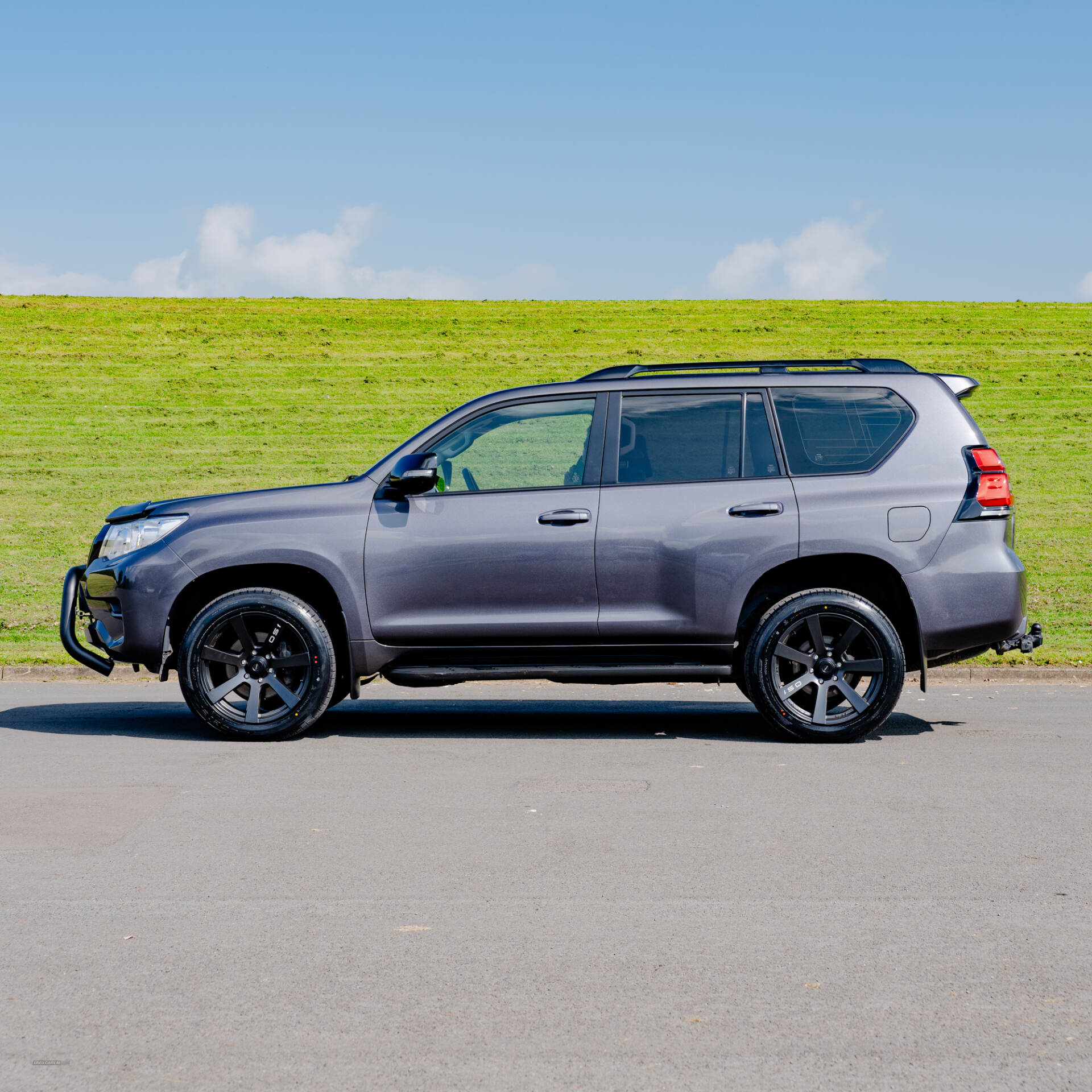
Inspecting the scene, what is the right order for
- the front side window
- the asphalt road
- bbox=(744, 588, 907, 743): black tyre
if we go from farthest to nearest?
the front side window, bbox=(744, 588, 907, 743): black tyre, the asphalt road

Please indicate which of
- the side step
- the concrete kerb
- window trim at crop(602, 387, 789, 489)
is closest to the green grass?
the concrete kerb

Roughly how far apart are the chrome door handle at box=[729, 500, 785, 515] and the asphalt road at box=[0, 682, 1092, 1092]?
134 cm

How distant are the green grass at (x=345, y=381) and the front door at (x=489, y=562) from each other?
5605 millimetres

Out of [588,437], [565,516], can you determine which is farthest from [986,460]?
[565,516]

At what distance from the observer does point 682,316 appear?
42031mm

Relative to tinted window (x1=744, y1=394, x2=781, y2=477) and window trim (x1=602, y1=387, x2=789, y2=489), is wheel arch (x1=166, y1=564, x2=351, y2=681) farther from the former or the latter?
tinted window (x1=744, y1=394, x2=781, y2=477)

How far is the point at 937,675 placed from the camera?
11492 mm

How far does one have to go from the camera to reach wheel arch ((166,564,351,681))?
820 centimetres

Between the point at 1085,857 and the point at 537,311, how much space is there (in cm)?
3965

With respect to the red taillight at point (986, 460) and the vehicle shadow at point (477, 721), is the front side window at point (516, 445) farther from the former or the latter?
the red taillight at point (986, 460)

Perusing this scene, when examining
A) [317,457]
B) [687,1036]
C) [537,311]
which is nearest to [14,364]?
[317,457]

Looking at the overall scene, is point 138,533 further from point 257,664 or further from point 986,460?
point 986,460

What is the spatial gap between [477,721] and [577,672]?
1.47 m

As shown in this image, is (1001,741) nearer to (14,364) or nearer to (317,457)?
(317,457)
